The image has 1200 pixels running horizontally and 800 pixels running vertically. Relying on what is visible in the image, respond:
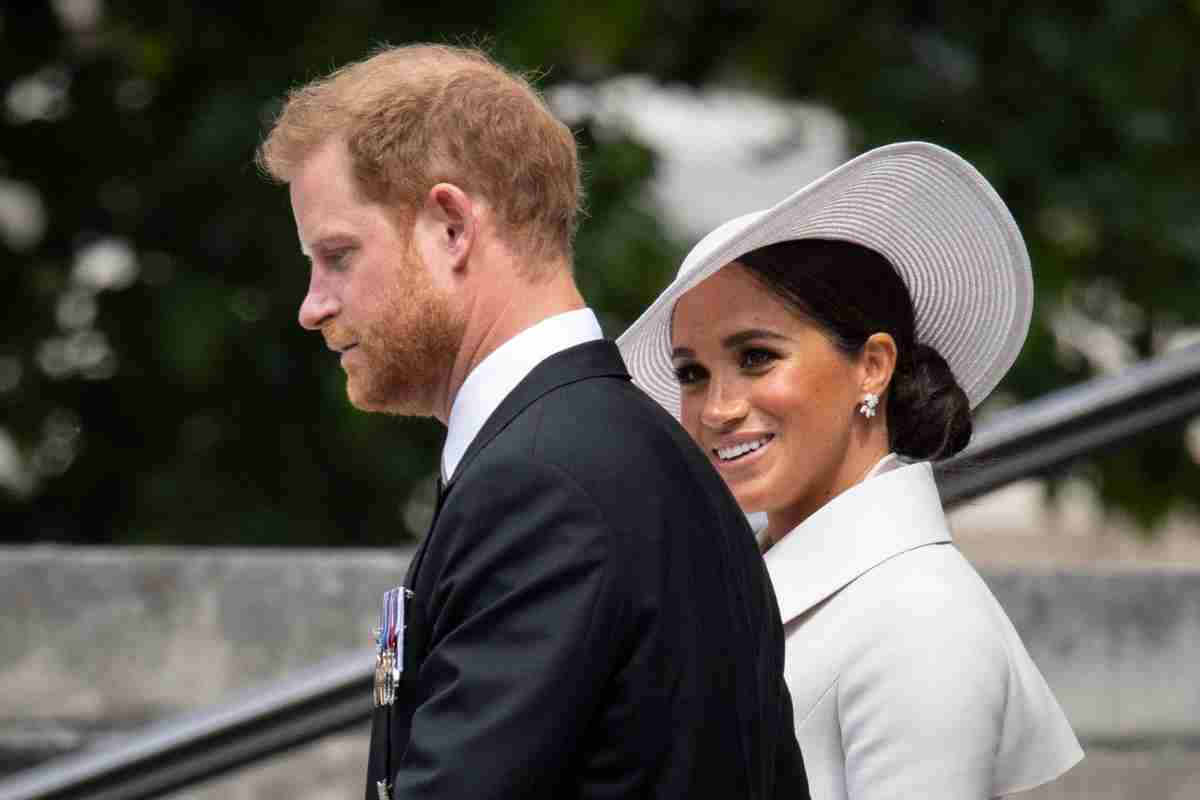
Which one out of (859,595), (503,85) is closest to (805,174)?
(859,595)

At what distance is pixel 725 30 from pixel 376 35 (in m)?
0.98

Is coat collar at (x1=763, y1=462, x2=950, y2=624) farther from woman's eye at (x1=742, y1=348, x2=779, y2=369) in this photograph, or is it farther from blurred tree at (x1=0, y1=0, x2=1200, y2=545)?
blurred tree at (x1=0, y1=0, x2=1200, y2=545)

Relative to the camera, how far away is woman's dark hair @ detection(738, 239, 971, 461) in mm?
2426

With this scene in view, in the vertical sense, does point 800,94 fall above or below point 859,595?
above

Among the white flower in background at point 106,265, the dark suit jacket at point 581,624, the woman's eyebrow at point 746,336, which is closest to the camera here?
the dark suit jacket at point 581,624

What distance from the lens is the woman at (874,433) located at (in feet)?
7.08

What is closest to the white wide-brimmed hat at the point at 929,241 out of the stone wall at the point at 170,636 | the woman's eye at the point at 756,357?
the woman's eye at the point at 756,357

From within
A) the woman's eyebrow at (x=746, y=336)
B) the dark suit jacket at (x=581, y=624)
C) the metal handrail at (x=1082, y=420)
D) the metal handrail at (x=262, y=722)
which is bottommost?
the dark suit jacket at (x=581, y=624)

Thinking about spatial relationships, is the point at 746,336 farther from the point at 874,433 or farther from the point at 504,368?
the point at 504,368

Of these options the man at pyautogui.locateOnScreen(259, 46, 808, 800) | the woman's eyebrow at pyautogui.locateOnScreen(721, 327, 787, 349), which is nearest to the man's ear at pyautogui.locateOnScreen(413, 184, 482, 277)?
the man at pyautogui.locateOnScreen(259, 46, 808, 800)

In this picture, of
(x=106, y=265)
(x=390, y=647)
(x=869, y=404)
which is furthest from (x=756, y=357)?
(x=106, y=265)

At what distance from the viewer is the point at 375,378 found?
73.4 inches

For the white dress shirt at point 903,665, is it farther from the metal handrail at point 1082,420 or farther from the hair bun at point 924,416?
the metal handrail at point 1082,420

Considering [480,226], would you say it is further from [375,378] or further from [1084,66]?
[1084,66]
